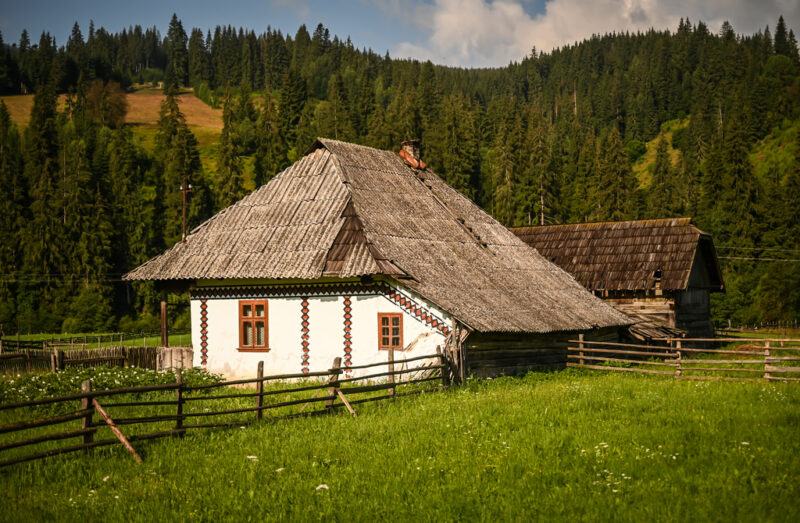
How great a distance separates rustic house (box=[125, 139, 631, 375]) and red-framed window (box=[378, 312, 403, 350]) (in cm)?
3

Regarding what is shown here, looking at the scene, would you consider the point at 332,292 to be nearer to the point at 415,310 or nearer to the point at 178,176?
the point at 415,310

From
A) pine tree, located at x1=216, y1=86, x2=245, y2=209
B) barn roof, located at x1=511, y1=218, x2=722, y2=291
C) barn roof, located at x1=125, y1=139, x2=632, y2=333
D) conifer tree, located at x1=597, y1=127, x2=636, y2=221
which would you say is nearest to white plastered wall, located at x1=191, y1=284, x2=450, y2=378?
barn roof, located at x1=125, y1=139, x2=632, y2=333

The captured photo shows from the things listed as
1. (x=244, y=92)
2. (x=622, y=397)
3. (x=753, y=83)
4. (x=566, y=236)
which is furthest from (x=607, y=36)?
(x=622, y=397)

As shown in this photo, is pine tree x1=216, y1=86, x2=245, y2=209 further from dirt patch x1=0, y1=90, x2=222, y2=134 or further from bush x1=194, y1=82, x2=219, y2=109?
bush x1=194, y1=82, x2=219, y2=109

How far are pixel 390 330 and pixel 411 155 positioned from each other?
39.7 ft

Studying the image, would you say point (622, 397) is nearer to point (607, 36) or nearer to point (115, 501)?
point (115, 501)

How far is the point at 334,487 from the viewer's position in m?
9.18

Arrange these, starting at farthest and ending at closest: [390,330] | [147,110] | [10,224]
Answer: [147,110]
[10,224]
[390,330]

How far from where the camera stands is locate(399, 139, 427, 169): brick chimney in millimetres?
29766

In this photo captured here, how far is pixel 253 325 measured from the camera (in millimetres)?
22328

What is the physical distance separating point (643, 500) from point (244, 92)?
97285 mm

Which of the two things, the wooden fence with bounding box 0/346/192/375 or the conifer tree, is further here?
the conifer tree

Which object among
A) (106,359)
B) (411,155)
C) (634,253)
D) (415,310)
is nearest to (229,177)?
(411,155)

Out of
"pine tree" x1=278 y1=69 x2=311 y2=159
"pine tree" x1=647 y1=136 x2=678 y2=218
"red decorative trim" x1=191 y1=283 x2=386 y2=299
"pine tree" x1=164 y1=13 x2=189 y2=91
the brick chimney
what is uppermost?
"pine tree" x1=164 y1=13 x2=189 y2=91
